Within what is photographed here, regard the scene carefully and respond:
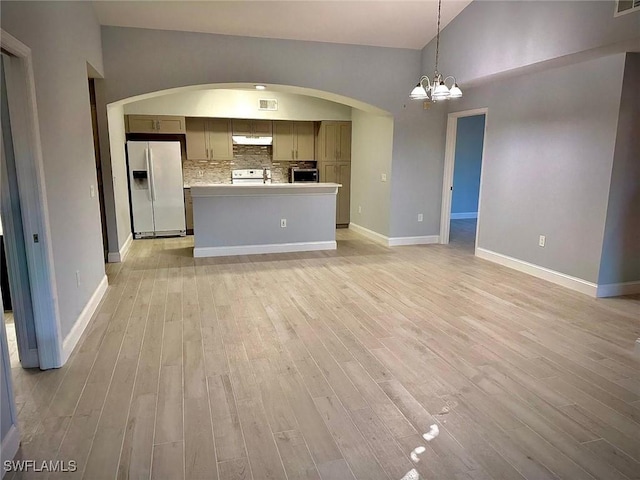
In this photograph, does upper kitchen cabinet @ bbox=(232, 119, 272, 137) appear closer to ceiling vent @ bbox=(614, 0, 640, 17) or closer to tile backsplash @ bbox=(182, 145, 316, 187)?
tile backsplash @ bbox=(182, 145, 316, 187)

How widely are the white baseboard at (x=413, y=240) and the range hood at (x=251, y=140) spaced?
122 inches

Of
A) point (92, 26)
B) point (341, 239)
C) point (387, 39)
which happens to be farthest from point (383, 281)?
point (92, 26)

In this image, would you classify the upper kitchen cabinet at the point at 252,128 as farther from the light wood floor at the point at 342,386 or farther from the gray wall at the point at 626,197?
the gray wall at the point at 626,197

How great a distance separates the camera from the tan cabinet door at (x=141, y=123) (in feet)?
22.3

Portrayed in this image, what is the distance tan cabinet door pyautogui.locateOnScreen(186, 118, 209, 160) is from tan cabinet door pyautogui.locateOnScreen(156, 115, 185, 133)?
0.57 ft

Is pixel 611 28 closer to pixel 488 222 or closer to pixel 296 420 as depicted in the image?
pixel 488 222

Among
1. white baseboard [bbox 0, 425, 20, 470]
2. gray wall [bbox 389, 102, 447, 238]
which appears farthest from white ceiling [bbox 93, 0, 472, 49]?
white baseboard [bbox 0, 425, 20, 470]

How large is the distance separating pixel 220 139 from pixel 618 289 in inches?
248

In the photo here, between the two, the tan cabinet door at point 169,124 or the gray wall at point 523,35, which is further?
the tan cabinet door at point 169,124

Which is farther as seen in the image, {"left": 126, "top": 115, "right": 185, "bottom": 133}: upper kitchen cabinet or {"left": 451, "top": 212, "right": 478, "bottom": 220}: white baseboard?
{"left": 451, "top": 212, "right": 478, "bottom": 220}: white baseboard

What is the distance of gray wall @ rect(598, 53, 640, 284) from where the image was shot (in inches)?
145

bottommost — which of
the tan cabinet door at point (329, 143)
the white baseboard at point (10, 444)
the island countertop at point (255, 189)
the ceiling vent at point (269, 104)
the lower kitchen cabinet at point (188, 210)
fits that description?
the white baseboard at point (10, 444)

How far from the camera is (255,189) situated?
18.4 feet

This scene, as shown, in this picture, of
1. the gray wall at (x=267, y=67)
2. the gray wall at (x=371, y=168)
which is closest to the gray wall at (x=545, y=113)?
the gray wall at (x=267, y=67)
